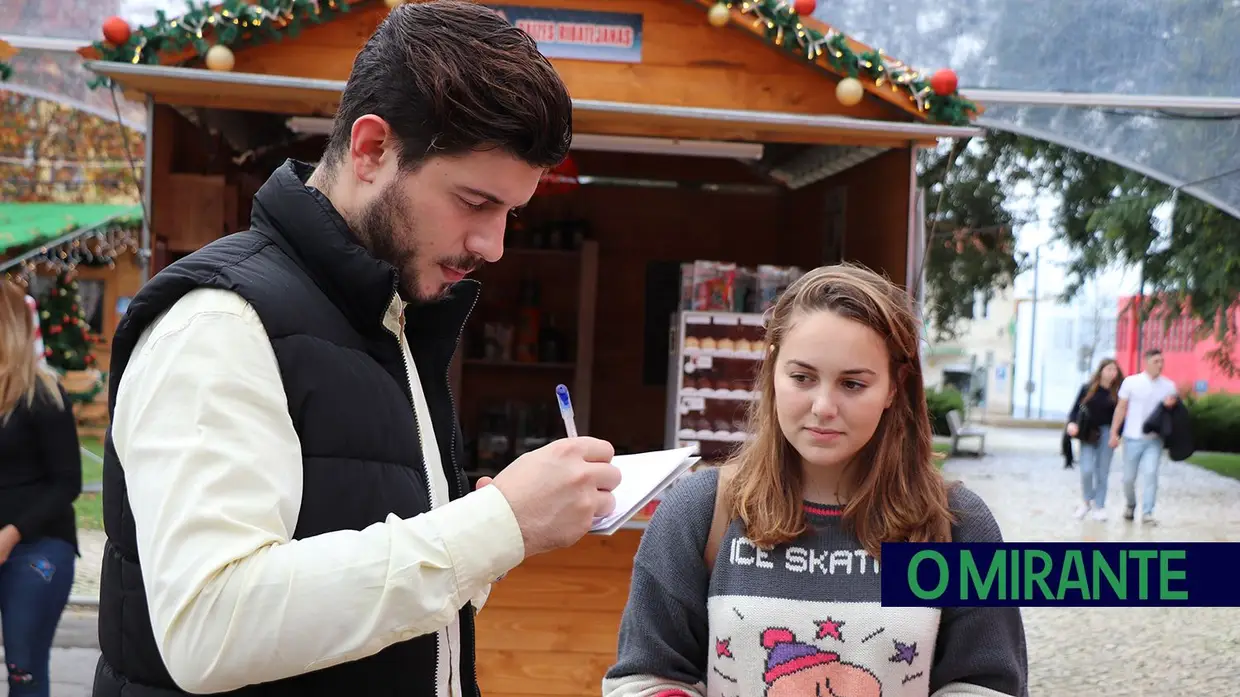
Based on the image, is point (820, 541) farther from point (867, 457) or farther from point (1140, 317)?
point (1140, 317)

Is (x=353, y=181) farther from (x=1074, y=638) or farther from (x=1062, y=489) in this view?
(x=1062, y=489)

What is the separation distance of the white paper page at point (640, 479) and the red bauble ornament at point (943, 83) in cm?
312

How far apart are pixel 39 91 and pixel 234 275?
5578 mm

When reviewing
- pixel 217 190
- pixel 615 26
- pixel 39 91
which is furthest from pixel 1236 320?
pixel 39 91

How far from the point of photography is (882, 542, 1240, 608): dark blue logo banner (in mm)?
763

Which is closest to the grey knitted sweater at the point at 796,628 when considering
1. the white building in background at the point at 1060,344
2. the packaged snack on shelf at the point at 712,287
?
the packaged snack on shelf at the point at 712,287

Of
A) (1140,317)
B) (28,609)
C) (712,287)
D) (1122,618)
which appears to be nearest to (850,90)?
(712,287)

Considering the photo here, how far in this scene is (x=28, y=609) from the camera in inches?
142

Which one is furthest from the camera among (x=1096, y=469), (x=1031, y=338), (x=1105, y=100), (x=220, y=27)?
(x=1031, y=338)

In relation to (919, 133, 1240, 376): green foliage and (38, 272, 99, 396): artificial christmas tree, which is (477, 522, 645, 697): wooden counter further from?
(38, 272, 99, 396): artificial christmas tree

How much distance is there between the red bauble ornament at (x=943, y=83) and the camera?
4.21 meters

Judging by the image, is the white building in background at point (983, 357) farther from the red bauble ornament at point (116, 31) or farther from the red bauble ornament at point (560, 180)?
the red bauble ornament at point (116, 31)

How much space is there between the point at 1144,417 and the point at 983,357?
2.41m

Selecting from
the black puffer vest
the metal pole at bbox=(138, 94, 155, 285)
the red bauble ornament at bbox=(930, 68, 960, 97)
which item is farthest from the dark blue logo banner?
the metal pole at bbox=(138, 94, 155, 285)
